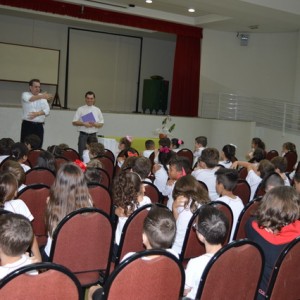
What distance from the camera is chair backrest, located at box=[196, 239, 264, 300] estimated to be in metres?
2.21

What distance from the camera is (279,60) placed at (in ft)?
43.4

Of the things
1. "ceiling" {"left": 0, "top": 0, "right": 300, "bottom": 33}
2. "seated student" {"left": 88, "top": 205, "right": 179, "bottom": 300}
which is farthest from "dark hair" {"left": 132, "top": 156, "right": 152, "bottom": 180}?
"ceiling" {"left": 0, "top": 0, "right": 300, "bottom": 33}

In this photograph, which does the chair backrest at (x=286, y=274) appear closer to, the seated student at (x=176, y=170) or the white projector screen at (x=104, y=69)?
the seated student at (x=176, y=170)

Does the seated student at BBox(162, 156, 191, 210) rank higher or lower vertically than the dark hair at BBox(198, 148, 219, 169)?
lower

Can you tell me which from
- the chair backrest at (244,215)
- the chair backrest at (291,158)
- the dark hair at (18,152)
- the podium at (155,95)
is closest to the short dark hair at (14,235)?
the chair backrest at (244,215)

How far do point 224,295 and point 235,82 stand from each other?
1155 centimetres

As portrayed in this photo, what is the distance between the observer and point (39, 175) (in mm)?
4258

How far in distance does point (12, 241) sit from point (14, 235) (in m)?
0.03

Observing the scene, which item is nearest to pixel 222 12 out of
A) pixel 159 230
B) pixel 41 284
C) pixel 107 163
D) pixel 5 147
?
pixel 107 163

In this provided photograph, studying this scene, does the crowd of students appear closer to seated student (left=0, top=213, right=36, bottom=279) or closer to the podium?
seated student (left=0, top=213, right=36, bottom=279)

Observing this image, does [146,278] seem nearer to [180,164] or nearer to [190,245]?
[190,245]

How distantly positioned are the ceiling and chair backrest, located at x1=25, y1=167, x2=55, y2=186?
6345 millimetres

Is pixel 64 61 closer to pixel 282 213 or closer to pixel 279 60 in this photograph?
pixel 279 60

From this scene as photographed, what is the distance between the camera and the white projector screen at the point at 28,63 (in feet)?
39.8
